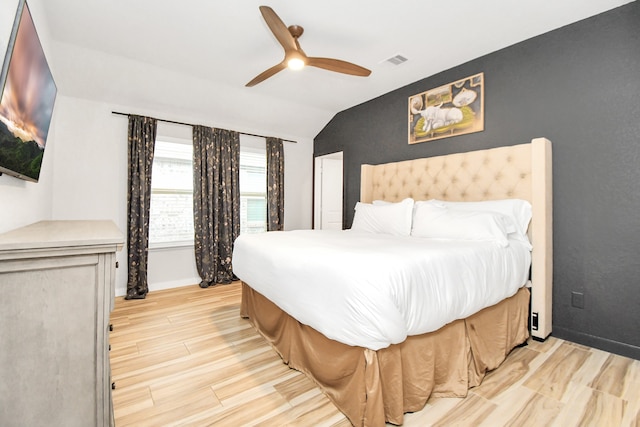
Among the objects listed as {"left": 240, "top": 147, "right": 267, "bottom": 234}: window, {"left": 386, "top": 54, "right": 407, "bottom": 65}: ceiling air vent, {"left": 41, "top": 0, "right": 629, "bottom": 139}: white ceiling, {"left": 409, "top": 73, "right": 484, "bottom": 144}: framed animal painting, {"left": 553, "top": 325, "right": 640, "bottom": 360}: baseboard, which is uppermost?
{"left": 386, "top": 54, "right": 407, "bottom": 65}: ceiling air vent

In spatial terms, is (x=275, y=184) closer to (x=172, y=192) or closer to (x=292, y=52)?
(x=172, y=192)

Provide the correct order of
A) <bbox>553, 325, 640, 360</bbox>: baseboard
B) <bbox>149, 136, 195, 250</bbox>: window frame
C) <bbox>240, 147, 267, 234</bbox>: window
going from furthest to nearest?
1. <bbox>240, 147, 267, 234</bbox>: window
2. <bbox>149, 136, 195, 250</bbox>: window frame
3. <bbox>553, 325, 640, 360</bbox>: baseboard

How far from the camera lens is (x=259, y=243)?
2.28 meters

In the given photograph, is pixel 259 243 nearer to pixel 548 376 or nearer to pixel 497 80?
pixel 548 376

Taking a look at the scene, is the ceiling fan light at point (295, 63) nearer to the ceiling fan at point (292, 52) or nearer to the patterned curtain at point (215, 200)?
the ceiling fan at point (292, 52)

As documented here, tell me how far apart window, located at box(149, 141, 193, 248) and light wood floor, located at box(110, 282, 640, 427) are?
1482 millimetres

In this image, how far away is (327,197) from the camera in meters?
4.99

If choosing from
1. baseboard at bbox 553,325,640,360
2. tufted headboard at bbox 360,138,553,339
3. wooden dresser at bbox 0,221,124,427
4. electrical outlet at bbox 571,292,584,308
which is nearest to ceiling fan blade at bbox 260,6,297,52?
wooden dresser at bbox 0,221,124,427

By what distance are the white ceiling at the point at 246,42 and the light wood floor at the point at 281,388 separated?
2584mm

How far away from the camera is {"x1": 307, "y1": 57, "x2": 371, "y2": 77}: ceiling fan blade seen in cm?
236

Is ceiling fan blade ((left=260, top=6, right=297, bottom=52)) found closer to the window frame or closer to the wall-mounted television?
the wall-mounted television

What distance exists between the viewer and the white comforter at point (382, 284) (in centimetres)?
132

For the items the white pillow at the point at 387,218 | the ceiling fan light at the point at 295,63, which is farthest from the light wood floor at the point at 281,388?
the ceiling fan light at the point at 295,63

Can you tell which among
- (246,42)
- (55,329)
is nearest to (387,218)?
(246,42)
